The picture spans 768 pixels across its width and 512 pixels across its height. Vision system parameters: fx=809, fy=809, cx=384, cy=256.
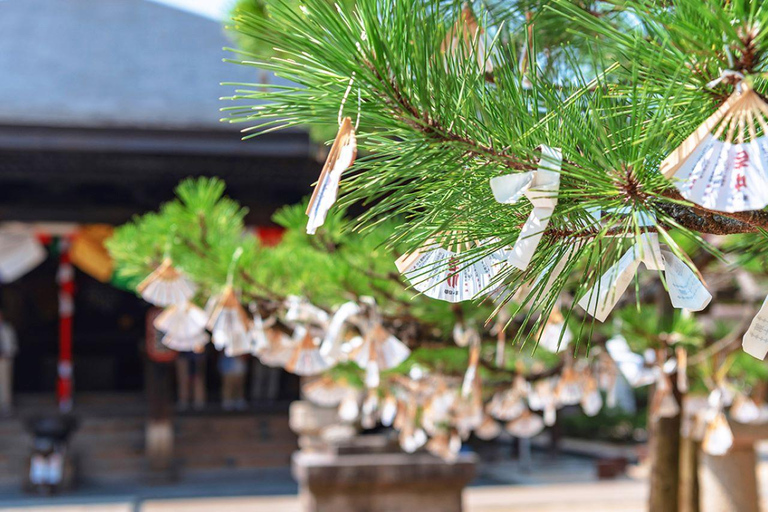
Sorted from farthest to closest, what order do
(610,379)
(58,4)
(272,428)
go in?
(58,4) < (272,428) < (610,379)

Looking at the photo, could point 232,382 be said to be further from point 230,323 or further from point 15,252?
point 230,323

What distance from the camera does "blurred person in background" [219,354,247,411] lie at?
35.3 ft

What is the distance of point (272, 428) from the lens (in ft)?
35.6

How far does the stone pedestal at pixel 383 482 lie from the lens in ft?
16.1

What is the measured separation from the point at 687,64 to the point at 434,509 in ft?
15.3

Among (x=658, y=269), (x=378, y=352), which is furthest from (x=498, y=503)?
(x=658, y=269)

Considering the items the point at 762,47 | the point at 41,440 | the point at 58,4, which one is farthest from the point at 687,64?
the point at 58,4

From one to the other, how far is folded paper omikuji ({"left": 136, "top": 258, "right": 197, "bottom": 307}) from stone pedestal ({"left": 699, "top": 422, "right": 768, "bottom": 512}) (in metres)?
3.38

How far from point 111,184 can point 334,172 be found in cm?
820

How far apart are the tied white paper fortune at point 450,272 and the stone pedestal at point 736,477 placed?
3.89 metres

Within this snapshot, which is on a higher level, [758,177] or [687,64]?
[687,64]

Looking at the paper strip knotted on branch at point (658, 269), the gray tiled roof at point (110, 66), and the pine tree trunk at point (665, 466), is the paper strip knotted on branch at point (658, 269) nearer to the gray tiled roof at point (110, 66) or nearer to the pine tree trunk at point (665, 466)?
the pine tree trunk at point (665, 466)

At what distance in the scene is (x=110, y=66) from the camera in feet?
32.9

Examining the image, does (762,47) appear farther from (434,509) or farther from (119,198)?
(119,198)
